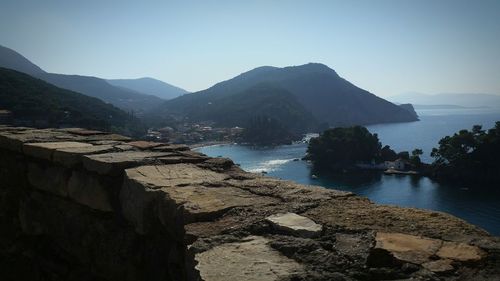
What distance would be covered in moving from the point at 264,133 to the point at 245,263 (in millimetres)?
104743

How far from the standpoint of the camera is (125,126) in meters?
Answer: 78.6

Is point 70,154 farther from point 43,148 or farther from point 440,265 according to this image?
point 440,265

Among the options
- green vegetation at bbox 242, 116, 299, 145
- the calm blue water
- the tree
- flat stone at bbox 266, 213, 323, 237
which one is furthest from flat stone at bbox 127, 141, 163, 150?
green vegetation at bbox 242, 116, 299, 145

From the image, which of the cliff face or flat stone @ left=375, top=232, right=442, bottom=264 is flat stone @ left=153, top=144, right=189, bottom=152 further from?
flat stone @ left=375, top=232, right=442, bottom=264

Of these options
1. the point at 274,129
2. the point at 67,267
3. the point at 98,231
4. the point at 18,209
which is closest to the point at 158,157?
the point at 98,231

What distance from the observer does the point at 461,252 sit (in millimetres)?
1714

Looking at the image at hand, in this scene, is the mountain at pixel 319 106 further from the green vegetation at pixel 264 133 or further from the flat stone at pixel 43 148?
the flat stone at pixel 43 148

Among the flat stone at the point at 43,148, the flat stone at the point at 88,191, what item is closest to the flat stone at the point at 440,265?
the flat stone at the point at 88,191

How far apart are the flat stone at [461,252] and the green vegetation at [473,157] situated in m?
62.5

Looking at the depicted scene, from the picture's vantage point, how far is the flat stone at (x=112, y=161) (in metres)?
2.86

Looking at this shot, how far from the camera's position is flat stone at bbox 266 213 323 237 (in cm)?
201

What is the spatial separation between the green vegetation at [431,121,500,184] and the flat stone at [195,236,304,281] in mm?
62946

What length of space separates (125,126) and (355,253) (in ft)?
267

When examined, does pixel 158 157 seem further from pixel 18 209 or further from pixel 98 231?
pixel 18 209
